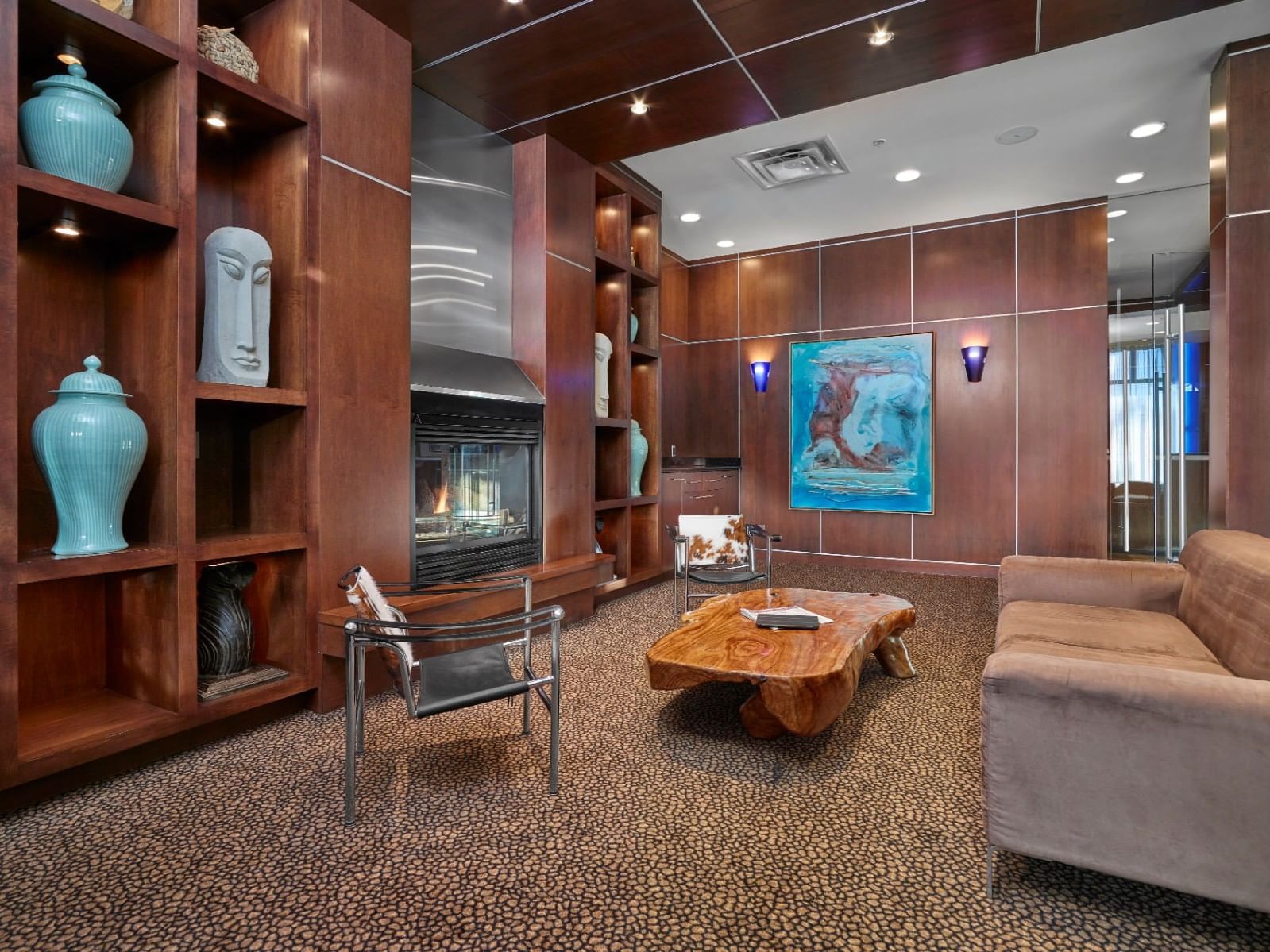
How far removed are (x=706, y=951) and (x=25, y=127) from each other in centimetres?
334

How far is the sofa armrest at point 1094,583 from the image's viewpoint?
3049 mm

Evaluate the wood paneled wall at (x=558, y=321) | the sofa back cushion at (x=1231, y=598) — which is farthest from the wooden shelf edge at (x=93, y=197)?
the sofa back cushion at (x=1231, y=598)

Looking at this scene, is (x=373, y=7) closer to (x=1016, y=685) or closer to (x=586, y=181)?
(x=586, y=181)

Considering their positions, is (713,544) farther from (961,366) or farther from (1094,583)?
(961,366)

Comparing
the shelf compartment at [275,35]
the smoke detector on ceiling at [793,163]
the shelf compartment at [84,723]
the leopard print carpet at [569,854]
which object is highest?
the smoke detector on ceiling at [793,163]

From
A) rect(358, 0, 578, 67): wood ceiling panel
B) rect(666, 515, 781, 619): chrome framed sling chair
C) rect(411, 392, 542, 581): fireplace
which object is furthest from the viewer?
rect(666, 515, 781, 619): chrome framed sling chair

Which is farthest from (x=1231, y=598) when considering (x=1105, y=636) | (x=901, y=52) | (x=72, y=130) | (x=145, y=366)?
(x=72, y=130)

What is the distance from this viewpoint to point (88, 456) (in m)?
2.32

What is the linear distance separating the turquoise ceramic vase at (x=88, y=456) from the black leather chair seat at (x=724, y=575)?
3006 millimetres

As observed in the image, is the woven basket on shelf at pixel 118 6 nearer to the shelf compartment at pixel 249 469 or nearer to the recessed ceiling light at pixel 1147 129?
the shelf compartment at pixel 249 469

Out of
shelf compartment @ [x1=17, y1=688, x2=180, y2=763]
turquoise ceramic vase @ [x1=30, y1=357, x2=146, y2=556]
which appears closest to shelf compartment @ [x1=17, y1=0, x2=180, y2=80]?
turquoise ceramic vase @ [x1=30, y1=357, x2=146, y2=556]

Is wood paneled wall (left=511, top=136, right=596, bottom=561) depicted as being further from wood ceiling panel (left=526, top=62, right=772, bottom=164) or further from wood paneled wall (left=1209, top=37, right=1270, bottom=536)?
wood paneled wall (left=1209, top=37, right=1270, bottom=536)

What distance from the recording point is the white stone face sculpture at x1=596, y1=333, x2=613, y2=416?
518 centimetres

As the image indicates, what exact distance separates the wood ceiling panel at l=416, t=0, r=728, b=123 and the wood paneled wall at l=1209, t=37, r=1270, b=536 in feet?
9.60
